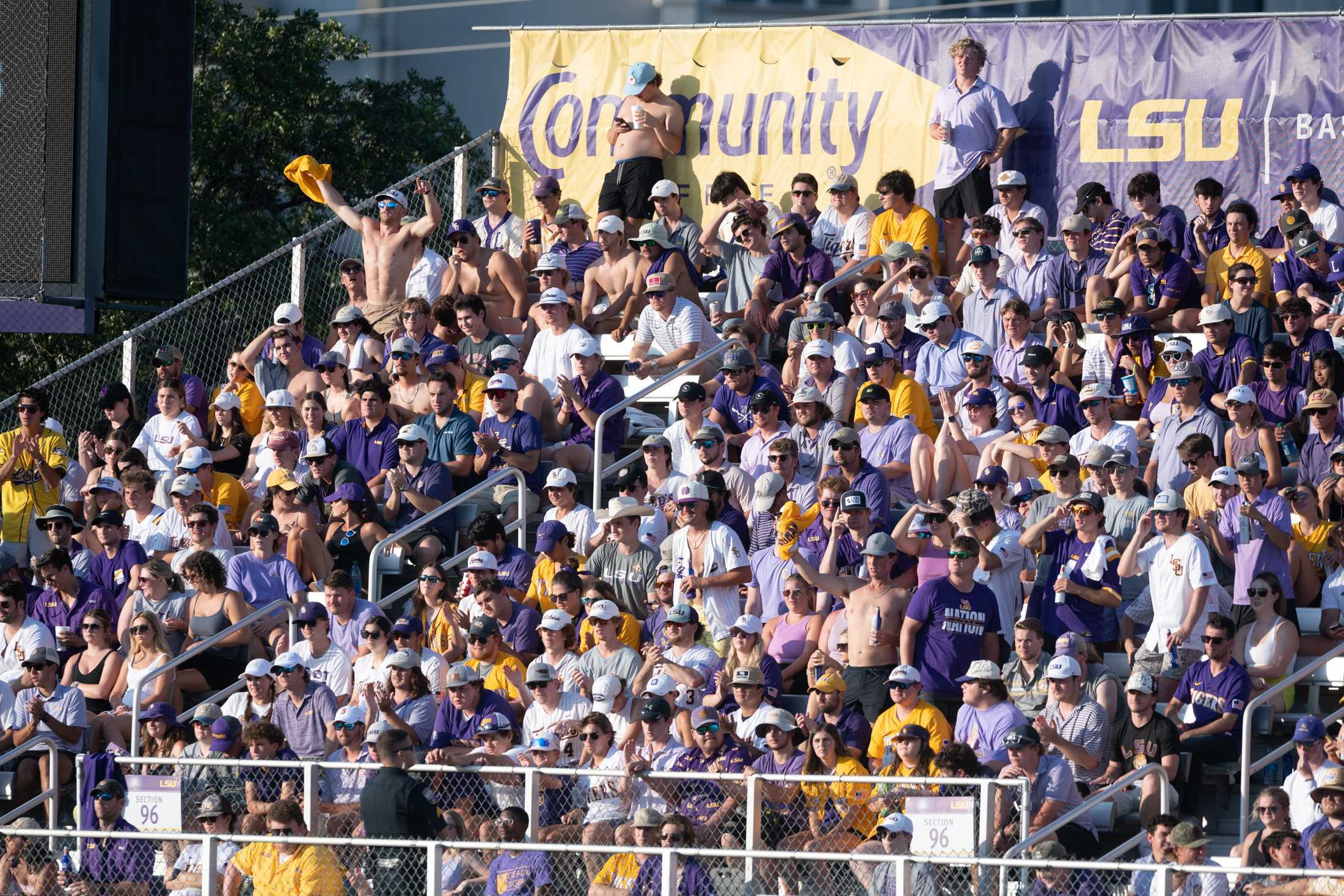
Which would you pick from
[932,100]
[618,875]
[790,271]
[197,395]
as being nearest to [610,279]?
[790,271]

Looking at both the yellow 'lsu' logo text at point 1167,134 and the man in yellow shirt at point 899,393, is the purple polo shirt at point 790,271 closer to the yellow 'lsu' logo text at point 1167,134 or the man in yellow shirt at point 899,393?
the man in yellow shirt at point 899,393

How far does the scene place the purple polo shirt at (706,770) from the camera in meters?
11.4

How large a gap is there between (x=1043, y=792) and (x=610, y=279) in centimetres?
666

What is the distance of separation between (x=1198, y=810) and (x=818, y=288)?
5.61m

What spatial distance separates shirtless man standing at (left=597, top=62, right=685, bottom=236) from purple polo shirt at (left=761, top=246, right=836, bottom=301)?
5.86 feet

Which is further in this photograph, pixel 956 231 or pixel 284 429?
pixel 956 231

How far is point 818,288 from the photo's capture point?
16406 millimetres

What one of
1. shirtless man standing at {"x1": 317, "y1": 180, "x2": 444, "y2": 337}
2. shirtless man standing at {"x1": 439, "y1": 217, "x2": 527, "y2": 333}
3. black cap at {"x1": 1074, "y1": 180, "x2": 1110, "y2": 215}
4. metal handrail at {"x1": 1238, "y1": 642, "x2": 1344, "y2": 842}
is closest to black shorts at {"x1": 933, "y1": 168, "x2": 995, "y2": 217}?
black cap at {"x1": 1074, "y1": 180, "x2": 1110, "y2": 215}

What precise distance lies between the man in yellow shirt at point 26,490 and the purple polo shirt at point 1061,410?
6657 mm

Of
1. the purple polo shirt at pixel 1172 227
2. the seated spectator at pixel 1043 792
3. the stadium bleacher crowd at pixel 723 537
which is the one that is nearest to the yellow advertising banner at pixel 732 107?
the stadium bleacher crowd at pixel 723 537

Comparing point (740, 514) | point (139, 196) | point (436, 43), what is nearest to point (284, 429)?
point (740, 514)

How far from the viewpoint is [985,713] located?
38.8 ft

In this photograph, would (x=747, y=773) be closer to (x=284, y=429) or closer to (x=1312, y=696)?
(x=1312, y=696)

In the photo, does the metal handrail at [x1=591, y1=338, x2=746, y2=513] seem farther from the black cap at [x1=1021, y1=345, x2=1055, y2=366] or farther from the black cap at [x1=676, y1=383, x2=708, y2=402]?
the black cap at [x1=1021, y1=345, x2=1055, y2=366]
